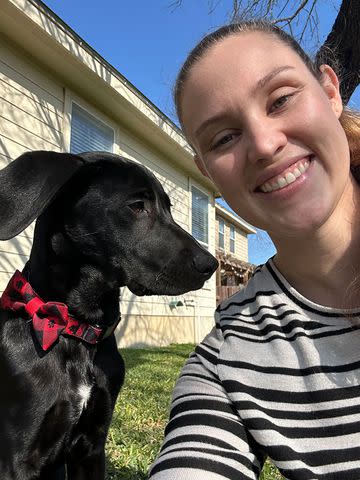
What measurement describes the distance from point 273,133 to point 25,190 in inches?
42.0

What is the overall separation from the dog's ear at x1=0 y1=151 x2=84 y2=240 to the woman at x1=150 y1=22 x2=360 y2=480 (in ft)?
2.31

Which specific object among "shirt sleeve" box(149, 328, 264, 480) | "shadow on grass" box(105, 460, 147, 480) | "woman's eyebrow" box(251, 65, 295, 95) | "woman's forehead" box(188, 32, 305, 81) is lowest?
"shadow on grass" box(105, 460, 147, 480)

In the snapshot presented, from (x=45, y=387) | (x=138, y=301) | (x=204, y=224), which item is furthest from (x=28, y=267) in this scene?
(x=204, y=224)

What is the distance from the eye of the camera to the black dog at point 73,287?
1.92 meters

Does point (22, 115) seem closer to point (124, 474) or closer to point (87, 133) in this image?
point (87, 133)

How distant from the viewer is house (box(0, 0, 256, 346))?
6.25 meters

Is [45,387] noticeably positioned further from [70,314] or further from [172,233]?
[172,233]

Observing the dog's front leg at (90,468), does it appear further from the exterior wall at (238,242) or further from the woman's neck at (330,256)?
the exterior wall at (238,242)

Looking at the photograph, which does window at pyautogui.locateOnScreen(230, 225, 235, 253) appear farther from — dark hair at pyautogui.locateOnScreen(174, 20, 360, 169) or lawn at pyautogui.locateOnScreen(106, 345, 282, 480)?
dark hair at pyautogui.locateOnScreen(174, 20, 360, 169)

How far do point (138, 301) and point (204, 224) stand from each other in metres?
4.22

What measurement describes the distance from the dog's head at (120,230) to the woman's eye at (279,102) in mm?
1011

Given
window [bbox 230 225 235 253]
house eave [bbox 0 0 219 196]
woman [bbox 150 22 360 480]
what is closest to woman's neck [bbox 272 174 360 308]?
woman [bbox 150 22 360 480]

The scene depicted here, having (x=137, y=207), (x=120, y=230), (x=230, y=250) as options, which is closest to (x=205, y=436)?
(x=120, y=230)

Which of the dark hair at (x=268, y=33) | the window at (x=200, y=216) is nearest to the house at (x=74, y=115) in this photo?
the window at (x=200, y=216)
